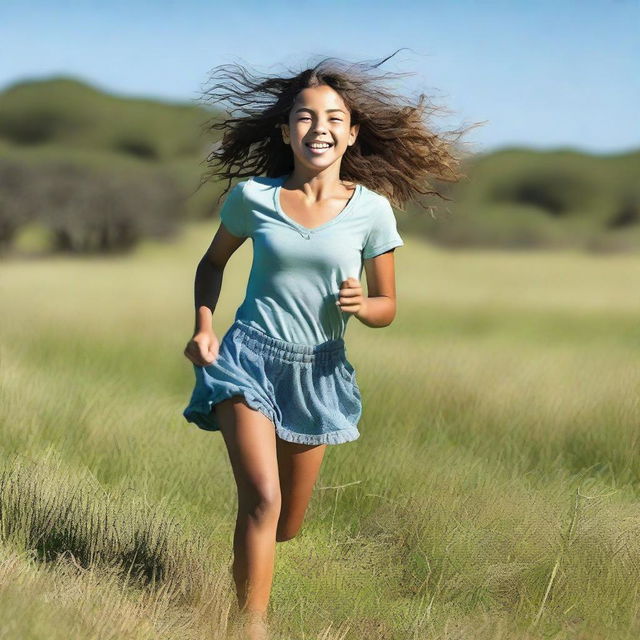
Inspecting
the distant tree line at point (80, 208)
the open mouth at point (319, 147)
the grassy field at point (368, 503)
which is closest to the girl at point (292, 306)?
the open mouth at point (319, 147)

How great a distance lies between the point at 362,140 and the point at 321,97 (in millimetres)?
339

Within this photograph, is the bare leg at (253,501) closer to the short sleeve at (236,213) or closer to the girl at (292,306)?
the girl at (292,306)

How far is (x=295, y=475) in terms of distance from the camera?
3.86 meters

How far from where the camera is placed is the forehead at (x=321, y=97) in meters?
3.77

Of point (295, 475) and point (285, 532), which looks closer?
point (295, 475)

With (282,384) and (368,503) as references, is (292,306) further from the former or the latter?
(368,503)

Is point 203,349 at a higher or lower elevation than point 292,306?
lower

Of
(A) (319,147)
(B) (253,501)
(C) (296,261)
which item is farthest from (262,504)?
(A) (319,147)

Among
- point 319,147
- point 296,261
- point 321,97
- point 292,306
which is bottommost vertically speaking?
point 292,306

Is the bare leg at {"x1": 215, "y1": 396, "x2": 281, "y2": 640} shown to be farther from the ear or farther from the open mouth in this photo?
the ear

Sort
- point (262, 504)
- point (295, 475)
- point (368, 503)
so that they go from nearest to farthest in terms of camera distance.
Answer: point (262, 504) → point (295, 475) → point (368, 503)

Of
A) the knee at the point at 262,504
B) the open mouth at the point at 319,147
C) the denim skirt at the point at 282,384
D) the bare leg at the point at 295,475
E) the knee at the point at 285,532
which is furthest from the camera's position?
the knee at the point at 285,532

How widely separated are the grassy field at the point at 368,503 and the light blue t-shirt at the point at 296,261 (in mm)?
864

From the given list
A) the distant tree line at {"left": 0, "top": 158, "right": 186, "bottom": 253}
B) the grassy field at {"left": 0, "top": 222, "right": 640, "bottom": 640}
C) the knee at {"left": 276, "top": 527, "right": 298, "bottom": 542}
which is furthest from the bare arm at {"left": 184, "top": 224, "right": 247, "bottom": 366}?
the distant tree line at {"left": 0, "top": 158, "right": 186, "bottom": 253}
